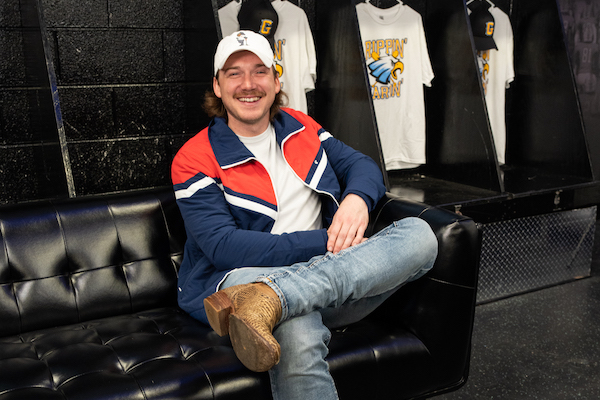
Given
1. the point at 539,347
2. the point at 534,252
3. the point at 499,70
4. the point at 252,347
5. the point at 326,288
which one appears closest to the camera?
the point at 252,347

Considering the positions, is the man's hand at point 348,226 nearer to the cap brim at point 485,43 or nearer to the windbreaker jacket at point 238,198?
the windbreaker jacket at point 238,198

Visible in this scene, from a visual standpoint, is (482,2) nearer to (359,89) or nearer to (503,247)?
(359,89)

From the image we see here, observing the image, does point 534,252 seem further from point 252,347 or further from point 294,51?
point 252,347

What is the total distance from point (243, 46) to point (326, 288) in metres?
0.76

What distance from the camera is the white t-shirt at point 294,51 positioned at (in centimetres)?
269

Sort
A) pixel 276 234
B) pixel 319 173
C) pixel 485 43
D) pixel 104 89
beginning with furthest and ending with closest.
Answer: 1. pixel 485 43
2. pixel 104 89
3. pixel 319 173
4. pixel 276 234

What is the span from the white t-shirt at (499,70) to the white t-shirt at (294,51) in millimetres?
1148

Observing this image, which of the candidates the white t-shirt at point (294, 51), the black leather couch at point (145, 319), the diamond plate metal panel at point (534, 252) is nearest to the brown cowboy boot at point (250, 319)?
the black leather couch at point (145, 319)

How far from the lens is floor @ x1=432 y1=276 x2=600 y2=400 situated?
6.34ft

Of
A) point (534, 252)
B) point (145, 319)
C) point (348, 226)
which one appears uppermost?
point (348, 226)

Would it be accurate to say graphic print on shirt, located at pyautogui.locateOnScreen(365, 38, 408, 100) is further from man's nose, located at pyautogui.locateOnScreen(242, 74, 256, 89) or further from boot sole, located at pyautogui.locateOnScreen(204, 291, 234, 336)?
boot sole, located at pyautogui.locateOnScreen(204, 291, 234, 336)

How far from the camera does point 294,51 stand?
270 cm

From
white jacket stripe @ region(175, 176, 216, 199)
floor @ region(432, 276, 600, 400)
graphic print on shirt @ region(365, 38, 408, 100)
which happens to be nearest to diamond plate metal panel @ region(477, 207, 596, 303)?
floor @ region(432, 276, 600, 400)

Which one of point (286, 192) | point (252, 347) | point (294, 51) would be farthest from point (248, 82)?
point (294, 51)
